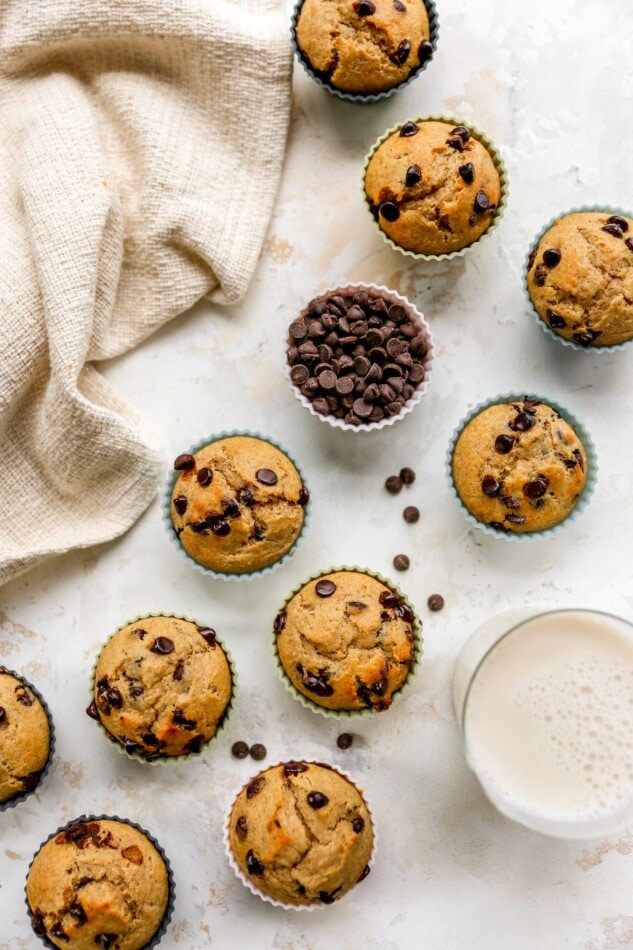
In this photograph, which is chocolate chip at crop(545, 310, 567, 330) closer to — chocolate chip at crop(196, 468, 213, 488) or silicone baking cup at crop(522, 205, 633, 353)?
silicone baking cup at crop(522, 205, 633, 353)

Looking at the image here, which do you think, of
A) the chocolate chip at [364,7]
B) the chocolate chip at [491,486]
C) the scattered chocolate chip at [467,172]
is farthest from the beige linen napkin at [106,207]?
the chocolate chip at [491,486]

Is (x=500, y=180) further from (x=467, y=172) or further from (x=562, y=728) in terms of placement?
(x=562, y=728)

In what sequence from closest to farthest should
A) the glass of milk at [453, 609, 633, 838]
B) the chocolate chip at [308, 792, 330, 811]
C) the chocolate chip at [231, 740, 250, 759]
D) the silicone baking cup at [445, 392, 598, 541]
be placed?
the glass of milk at [453, 609, 633, 838] < the chocolate chip at [308, 792, 330, 811] < the silicone baking cup at [445, 392, 598, 541] < the chocolate chip at [231, 740, 250, 759]

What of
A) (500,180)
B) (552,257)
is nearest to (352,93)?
(500,180)

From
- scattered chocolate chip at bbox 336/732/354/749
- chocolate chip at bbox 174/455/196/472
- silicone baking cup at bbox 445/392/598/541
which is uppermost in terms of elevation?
silicone baking cup at bbox 445/392/598/541

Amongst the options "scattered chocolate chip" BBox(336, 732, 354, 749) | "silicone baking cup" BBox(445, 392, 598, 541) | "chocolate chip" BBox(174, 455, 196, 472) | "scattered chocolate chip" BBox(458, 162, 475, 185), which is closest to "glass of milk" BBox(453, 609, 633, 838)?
"silicone baking cup" BBox(445, 392, 598, 541)
